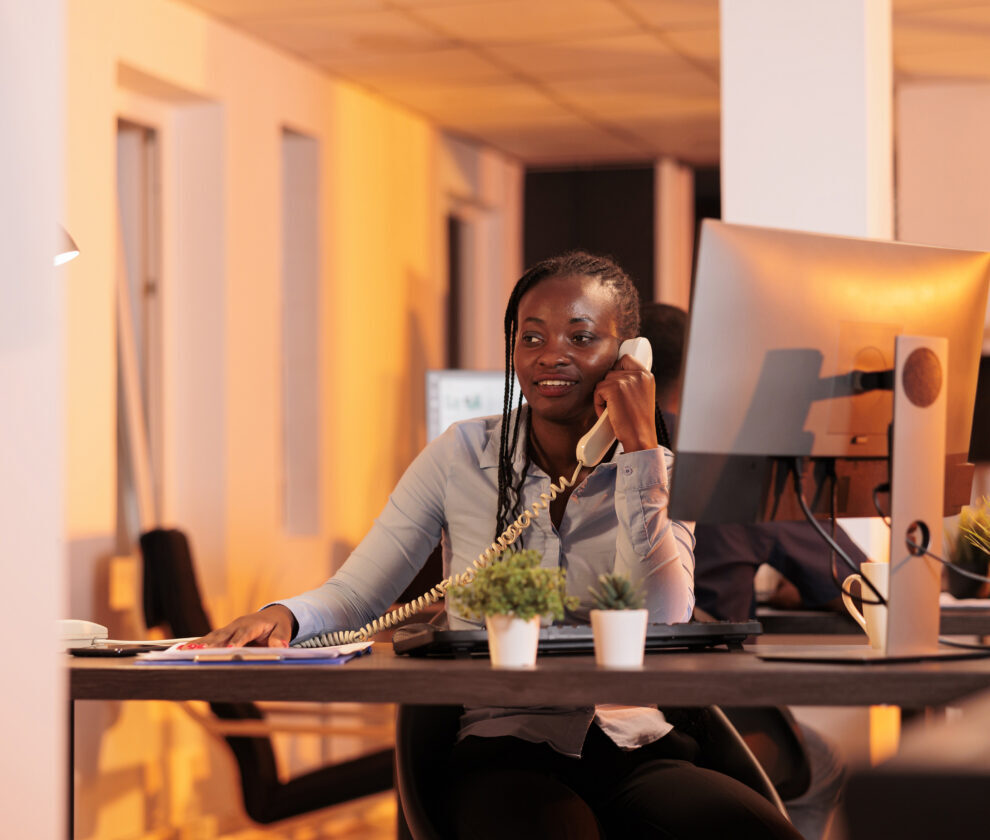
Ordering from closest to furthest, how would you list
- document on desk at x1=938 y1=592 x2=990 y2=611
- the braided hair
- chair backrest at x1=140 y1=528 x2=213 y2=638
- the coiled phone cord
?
the coiled phone cord < the braided hair < document on desk at x1=938 y1=592 x2=990 y2=611 < chair backrest at x1=140 y1=528 x2=213 y2=638

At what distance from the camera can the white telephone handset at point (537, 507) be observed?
2172 mm

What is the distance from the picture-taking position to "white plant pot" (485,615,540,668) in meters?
1.68

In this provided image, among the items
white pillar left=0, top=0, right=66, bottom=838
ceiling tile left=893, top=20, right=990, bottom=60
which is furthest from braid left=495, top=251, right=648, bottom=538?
ceiling tile left=893, top=20, right=990, bottom=60

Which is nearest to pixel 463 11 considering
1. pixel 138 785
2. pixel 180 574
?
pixel 180 574

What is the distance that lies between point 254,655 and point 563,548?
25.6 inches

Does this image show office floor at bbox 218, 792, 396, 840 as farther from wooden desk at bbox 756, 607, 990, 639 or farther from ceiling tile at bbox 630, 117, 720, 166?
ceiling tile at bbox 630, 117, 720, 166

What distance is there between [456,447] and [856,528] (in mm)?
1624

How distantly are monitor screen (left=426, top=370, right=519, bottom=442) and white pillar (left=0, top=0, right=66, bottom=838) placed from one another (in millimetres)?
4251

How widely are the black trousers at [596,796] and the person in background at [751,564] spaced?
972 mm

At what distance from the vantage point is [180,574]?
14.5 ft

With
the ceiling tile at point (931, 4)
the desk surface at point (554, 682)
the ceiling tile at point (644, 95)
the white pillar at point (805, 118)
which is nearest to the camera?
the desk surface at point (554, 682)

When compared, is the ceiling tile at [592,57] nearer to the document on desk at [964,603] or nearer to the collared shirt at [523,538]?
the document on desk at [964,603]

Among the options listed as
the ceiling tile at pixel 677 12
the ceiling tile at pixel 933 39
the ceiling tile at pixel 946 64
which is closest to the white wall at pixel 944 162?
the ceiling tile at pixel 946 64

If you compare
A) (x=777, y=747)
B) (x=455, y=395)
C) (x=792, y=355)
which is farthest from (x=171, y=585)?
(x=792, y=355)
